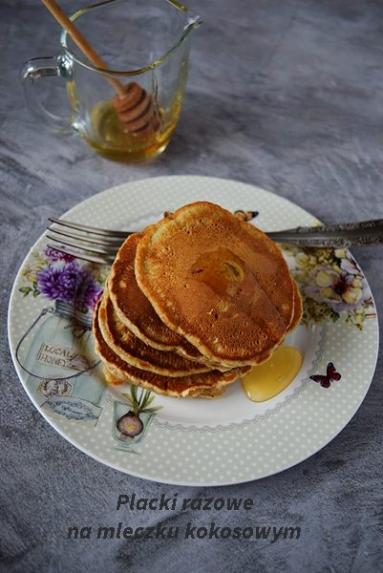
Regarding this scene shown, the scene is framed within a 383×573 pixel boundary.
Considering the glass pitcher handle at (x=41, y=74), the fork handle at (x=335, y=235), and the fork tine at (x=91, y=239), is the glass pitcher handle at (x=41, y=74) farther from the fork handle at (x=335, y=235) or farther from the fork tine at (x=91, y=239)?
the fork handle at (x=335, y=235)

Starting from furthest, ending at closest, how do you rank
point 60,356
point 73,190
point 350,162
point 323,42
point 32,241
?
1. point 323,42
2. point 350,162
3. point 73,190
4. point 32,241
5. point 60,356

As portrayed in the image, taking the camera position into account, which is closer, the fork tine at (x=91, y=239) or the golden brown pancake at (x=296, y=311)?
the golden brown pancake at (x=296, y=311)

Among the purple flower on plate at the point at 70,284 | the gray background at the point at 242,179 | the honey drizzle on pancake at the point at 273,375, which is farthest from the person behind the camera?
the purple flower on plate at the point at 70,284

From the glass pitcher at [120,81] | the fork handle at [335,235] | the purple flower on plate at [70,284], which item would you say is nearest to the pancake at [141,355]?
the purple flower on plate at [70,284]

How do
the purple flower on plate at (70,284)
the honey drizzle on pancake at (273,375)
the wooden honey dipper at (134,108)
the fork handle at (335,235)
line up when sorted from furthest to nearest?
the wooden honey dipper at (134,108) < the fork handle at (335,235) < the purple flower on plate at (70,284) < the honey drizzle on pancake at (273,375)

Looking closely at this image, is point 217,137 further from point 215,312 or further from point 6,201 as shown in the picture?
point 215,312

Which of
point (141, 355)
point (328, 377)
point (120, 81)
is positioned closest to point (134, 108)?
point (120, 81)

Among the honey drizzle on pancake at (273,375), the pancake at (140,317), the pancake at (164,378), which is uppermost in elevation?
the pancake at (140,317)

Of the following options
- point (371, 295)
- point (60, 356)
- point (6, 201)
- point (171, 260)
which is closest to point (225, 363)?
point (171, 260)

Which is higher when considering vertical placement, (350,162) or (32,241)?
(350,162)
